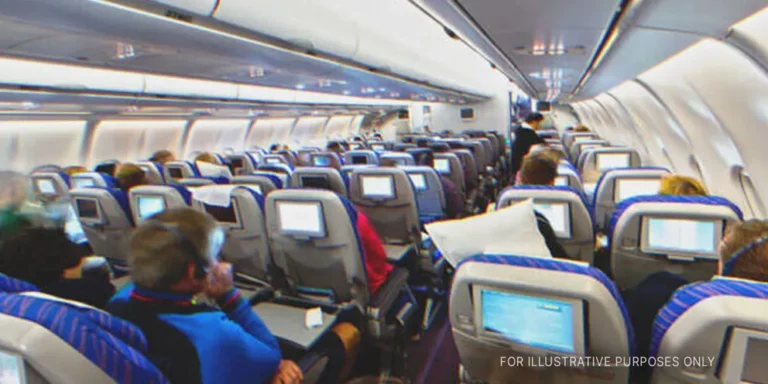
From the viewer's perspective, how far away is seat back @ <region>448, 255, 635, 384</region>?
4.87 ft

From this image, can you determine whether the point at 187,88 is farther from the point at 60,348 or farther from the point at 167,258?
the point at 60,348

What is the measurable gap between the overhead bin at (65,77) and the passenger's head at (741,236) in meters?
5.72

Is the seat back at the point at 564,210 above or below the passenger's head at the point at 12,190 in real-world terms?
below

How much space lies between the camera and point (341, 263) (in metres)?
3.24

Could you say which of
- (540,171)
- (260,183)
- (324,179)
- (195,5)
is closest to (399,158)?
(324,179)

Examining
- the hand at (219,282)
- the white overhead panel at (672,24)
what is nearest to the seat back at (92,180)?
the hand at (219,282)

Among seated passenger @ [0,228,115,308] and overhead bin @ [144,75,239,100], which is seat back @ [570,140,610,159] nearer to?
overhead bin @ [144,75,239,100]

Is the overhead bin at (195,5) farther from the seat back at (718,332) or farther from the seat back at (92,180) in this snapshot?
the seat back at (92,180)

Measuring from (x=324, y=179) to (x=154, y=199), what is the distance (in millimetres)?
1993

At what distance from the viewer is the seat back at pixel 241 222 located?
11.5 feet

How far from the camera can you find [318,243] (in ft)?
10.6

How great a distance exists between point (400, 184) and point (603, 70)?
4078 millimetres

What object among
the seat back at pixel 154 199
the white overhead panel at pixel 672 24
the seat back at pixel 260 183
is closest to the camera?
the white overhead panel at pixel 672 24

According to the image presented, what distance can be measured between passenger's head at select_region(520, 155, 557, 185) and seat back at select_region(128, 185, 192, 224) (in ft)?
9.31
